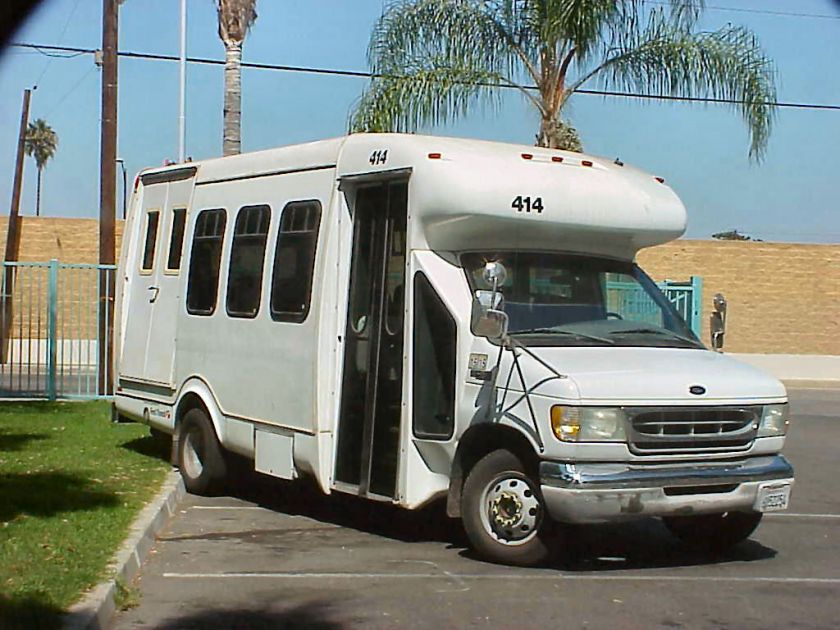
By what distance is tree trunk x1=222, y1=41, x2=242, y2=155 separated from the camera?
1922 cm

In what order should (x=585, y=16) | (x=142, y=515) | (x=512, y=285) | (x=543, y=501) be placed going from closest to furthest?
(x=543, y=501), (x=512, y=285), (x=142, y=515), (x=585, y=16)

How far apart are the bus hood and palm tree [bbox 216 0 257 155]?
462 inches

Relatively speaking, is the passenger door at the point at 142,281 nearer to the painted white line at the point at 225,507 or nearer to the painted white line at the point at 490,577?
the painted white line at the point at 225,507

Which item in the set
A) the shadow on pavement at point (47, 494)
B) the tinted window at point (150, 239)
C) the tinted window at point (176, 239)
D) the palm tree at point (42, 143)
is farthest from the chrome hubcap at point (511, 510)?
the palm tree at point (42, 143)

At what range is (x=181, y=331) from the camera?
1186 cm

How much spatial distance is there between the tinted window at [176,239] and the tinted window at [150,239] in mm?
453

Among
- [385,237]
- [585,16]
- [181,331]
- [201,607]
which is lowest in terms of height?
[201,607]

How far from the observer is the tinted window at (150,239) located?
12.8 meters

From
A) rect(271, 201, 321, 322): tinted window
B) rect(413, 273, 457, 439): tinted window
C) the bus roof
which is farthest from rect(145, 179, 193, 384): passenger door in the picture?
rect(413, 273, 457, 439): tinted window

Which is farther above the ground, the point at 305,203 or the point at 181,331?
the point at 305,203

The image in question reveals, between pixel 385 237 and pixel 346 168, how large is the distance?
66cm

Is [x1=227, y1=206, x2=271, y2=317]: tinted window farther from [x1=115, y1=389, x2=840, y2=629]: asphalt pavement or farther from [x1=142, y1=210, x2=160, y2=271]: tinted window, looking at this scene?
[x1=142, y1=210, x2=160, y2=271]: tinted window

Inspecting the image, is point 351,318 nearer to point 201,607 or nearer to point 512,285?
point 512,285

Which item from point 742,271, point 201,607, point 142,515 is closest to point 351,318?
point 142,515
